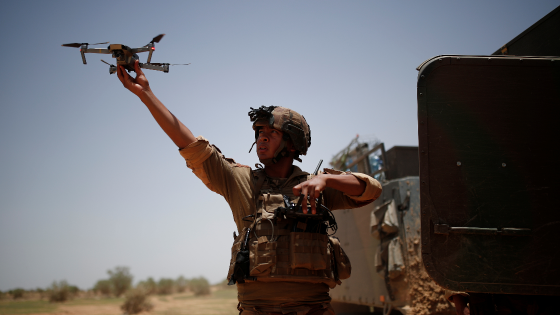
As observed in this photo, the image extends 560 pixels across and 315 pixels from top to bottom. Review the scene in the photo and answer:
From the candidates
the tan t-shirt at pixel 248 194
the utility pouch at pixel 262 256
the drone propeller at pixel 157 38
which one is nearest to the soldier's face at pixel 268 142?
the tan t-shirt at pixel 248 194

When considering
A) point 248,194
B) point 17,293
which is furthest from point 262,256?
point 17,293

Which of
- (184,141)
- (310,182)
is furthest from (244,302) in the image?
(184,141)

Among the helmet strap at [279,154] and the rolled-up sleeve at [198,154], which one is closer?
the rolled-up sleeve at [198,154]

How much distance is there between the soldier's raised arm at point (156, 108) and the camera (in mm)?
2410

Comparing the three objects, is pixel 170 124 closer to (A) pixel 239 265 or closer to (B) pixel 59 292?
(A) pixel 239 265

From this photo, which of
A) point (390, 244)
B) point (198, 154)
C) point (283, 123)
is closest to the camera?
point (198, 154)

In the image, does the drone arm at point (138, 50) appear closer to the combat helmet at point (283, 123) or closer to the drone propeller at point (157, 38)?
the drone propeller at point (157, 38)

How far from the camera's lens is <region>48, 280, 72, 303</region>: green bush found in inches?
635

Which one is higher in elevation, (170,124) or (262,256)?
(170,124)

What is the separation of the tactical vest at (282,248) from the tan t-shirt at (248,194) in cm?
8

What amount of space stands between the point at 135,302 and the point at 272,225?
15.1 m

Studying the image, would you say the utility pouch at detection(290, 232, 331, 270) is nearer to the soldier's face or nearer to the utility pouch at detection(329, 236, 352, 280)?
the utility pouch at detection(329, 236, 352, 280)

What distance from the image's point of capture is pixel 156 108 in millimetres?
2412

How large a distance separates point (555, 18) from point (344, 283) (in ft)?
21.2
